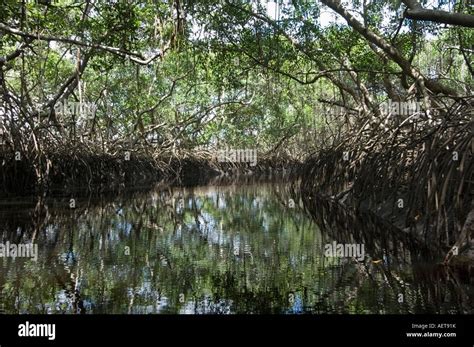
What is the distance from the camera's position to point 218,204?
8461 millimetres

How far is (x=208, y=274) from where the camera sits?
11.0 ft

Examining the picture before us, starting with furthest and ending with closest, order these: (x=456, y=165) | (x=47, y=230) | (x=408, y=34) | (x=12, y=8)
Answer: (x=408, y=34) → (x=12, y=8) → (x=47, y=230) → (x=456, y=165)

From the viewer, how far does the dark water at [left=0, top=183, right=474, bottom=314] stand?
2650 mm

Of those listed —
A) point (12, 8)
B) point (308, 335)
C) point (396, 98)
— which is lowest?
point (308, 335)

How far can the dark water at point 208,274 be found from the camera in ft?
8.70

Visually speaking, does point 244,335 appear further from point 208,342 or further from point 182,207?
point 182,207

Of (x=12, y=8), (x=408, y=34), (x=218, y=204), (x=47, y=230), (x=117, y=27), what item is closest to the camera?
(x=47, y=230)

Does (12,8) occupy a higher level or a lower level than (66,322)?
higher

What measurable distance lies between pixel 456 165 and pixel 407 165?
5.22ft

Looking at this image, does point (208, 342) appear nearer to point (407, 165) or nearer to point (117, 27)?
point (407, 165)

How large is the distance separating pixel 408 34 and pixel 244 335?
27.2 ft

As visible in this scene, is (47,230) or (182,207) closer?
(47,230)

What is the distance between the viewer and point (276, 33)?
367 inches

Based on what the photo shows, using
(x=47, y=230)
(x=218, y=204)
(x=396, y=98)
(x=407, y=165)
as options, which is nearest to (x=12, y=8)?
(x=47, y=230)
